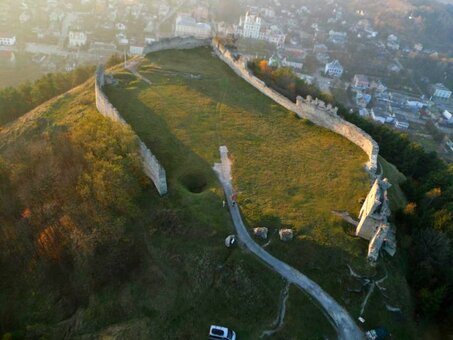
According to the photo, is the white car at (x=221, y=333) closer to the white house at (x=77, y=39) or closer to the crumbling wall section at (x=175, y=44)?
the crumbling wall section at (x=175, y=44)

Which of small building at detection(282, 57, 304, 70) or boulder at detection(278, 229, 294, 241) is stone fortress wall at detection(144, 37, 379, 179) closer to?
boulder at detection(278, 229, 294, 241)

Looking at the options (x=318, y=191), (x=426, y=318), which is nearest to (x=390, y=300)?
(x=426, y=318)

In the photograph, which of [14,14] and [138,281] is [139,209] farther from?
[14,14]

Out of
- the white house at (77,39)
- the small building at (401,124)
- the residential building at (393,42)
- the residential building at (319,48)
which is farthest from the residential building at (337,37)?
the white house at (77,39)

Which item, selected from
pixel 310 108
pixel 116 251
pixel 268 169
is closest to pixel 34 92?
pixel 116 251

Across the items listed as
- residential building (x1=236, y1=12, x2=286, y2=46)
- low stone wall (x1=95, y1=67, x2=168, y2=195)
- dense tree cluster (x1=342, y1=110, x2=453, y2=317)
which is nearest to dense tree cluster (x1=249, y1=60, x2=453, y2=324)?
dense tree cluster (x1=342, y1=110, x2=453, y2=317)

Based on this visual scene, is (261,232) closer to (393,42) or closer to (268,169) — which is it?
(268,169)
